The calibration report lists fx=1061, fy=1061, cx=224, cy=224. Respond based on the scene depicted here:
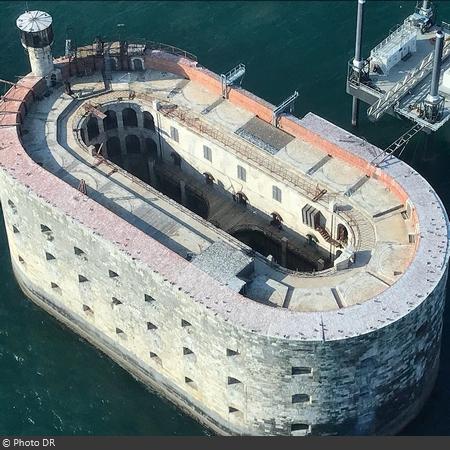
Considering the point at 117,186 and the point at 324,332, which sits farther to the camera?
the point at 117,186

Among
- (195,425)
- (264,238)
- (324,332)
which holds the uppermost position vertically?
(324,332)

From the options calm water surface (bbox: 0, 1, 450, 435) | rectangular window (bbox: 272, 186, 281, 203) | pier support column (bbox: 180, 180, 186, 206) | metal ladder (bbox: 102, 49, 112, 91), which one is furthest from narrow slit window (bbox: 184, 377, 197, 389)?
metal ladder (bbox: 102, 49, 112, 91)

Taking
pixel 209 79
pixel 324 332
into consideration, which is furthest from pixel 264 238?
pixel 324 332

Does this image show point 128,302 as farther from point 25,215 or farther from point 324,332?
point 324,332

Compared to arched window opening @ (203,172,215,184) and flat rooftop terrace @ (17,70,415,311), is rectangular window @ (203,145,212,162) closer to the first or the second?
arched window opening @ (203,172,215,184)

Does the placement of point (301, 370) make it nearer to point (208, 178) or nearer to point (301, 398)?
point (301, 398)

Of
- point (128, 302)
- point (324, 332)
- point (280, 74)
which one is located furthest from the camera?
point (280, 74)
